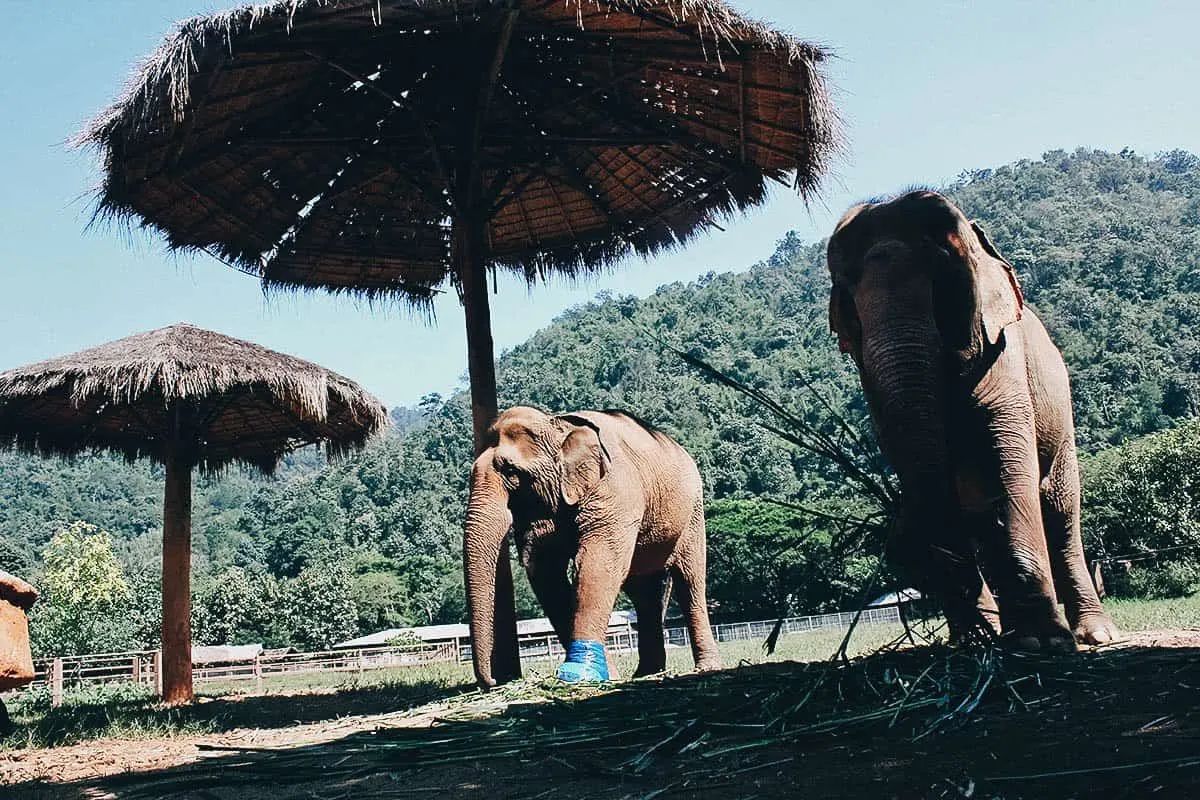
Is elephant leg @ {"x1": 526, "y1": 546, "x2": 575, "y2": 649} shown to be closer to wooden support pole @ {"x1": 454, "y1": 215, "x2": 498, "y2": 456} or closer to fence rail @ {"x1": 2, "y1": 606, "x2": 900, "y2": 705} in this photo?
wooden support pole @ {"x1": 454, "y1": 215, "x2": 498, "y2": 456}

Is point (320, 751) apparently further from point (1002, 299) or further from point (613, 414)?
point (613, 414)

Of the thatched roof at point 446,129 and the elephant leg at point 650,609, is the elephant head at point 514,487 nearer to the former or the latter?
the elephant leg at point 650,609

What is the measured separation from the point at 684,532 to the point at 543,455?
235cm

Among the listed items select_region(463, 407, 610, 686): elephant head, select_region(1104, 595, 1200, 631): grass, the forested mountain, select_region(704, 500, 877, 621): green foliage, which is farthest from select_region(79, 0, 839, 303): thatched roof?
select_region(704, 500, 877, 621): green foliage

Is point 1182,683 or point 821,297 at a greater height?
point 821,297

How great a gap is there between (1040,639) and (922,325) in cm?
169

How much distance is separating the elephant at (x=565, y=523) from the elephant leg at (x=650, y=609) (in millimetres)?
349

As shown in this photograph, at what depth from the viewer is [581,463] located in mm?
8445

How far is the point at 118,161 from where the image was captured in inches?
349

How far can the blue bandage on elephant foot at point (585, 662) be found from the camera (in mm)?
7492

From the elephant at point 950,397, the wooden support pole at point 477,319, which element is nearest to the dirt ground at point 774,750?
the elephant at point 950,397

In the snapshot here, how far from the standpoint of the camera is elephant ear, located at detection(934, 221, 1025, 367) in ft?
18.7

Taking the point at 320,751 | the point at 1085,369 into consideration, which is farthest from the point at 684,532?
the point at 1085,369

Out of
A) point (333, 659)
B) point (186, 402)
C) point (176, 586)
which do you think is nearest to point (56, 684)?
point (176, 586)
